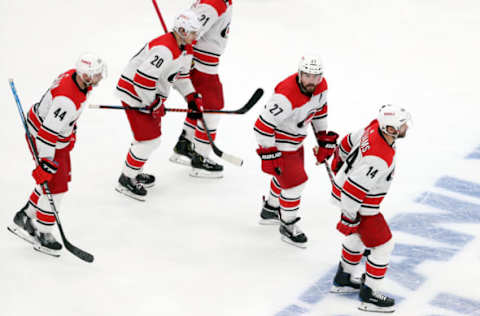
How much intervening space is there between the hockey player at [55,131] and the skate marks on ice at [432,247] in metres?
1.26

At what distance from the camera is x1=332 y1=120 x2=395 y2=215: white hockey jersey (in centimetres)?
368

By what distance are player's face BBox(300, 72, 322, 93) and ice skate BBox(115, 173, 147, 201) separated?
4.34ft

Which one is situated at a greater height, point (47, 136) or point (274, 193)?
point (47, 136)

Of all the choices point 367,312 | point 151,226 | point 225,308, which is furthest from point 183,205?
point 367,312

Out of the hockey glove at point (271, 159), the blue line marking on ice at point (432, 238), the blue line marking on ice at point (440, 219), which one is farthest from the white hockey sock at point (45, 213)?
the blue line marking on ice at point (440, 219)

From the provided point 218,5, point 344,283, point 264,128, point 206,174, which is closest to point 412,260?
point 344,283

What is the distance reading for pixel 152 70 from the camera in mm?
4523

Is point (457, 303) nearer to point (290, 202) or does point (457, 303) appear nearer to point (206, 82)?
point (290, 202)

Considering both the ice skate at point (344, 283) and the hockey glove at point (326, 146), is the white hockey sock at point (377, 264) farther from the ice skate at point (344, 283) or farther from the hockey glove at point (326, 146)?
the hockey glove at point (326, 146)

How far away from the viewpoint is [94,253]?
4297 mm

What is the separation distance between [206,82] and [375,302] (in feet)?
6.27

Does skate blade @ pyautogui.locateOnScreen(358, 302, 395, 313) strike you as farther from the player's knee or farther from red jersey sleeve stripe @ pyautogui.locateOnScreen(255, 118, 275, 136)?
red jersey sleeve stripe @ pyautogui.locateOnScreen(255, 118, 275, 136)

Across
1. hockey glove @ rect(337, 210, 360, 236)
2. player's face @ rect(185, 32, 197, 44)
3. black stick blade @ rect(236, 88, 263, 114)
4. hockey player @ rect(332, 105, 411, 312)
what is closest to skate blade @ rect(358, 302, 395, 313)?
hockey player @ rect(332, 105, 411, 312)

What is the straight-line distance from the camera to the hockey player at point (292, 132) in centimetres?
410
